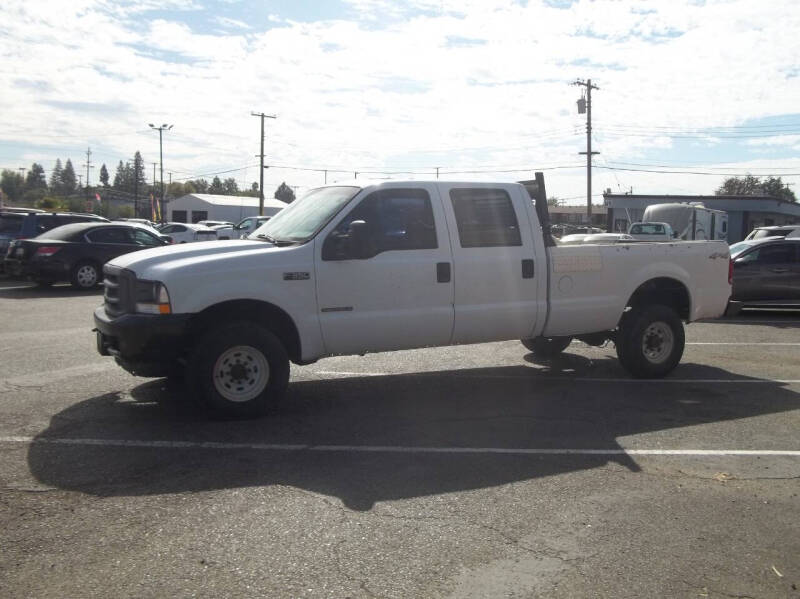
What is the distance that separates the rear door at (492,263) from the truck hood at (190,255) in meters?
1.70

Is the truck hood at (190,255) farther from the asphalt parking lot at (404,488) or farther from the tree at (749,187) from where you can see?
the tree at (749,187)

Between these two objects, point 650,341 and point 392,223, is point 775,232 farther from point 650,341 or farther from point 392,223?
point 392,223

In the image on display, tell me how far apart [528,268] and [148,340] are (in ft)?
12.0

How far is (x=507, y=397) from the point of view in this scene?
→ 7.62m

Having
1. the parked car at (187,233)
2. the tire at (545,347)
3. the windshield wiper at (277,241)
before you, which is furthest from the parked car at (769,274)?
the parked car at (187,233)

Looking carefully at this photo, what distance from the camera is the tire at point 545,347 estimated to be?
944 cm

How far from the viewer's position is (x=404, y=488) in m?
4.93

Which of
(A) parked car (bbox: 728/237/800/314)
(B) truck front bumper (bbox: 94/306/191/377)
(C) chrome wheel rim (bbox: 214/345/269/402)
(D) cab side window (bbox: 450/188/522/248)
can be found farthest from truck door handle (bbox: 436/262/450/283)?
(A) parked car (bbox: 728/237/800/314)

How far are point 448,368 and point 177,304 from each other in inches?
155

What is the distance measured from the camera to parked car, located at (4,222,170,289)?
1692cm

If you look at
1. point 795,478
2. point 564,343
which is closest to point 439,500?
point 795,478

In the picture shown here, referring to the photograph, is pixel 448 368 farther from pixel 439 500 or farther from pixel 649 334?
pixel 439 500

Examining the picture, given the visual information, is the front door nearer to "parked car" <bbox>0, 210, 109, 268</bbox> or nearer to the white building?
"parked car" <bbox>0, 210, 109, 268</bbox>

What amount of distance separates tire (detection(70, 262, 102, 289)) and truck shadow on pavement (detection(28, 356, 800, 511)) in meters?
10.9
